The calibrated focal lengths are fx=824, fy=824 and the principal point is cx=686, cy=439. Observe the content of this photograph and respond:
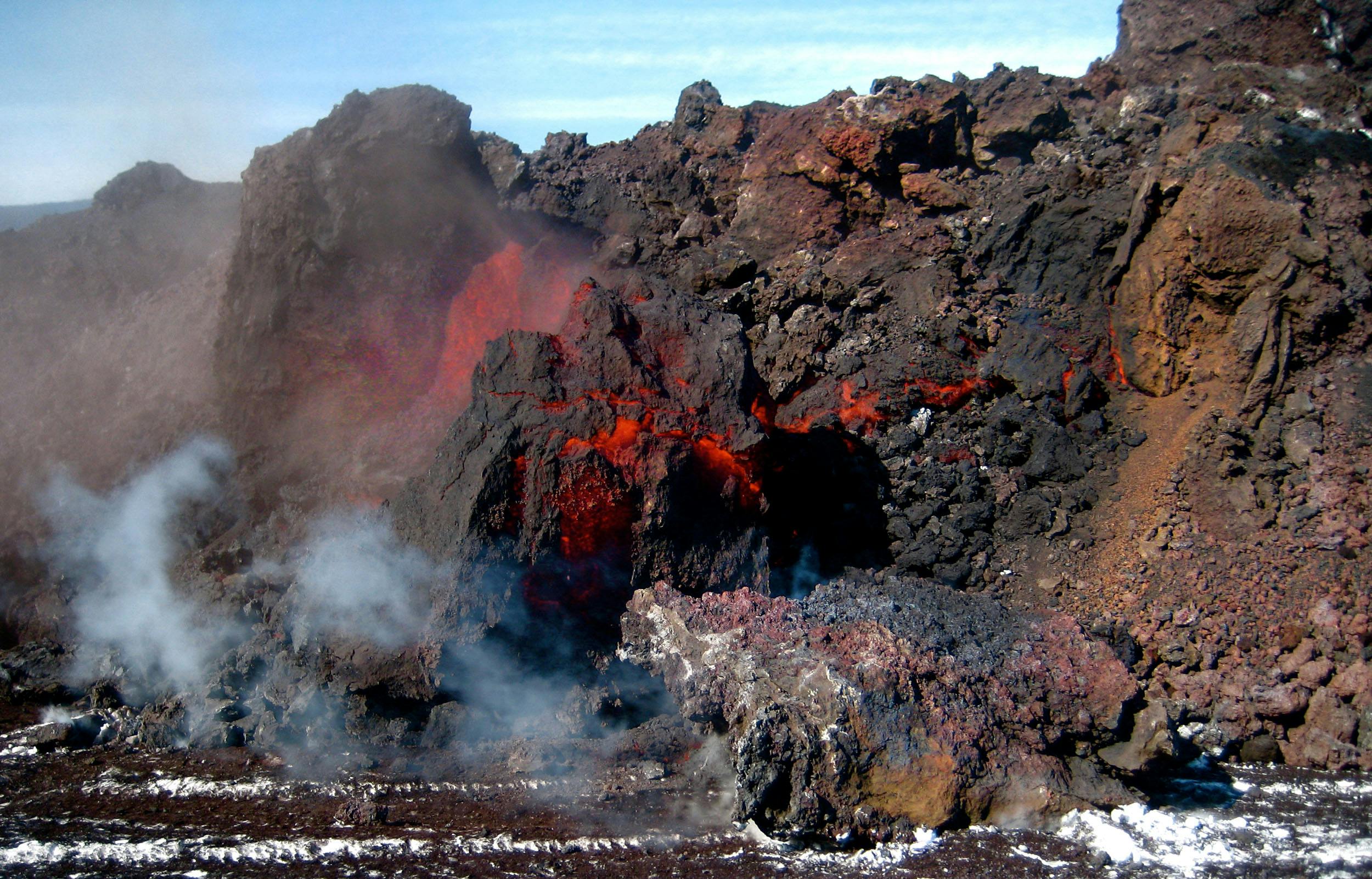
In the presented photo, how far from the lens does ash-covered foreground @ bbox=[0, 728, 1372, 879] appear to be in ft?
13.6

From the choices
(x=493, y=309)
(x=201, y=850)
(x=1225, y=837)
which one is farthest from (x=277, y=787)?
Result: (x=1225, y=837)

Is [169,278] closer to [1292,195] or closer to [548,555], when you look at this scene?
[548,555]

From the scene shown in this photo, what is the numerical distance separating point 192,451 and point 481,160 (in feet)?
13.9

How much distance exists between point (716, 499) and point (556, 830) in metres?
2.26

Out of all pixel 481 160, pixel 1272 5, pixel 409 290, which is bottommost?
pixel 409 290

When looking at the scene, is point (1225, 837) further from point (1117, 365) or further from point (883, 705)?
point (1117, 365)

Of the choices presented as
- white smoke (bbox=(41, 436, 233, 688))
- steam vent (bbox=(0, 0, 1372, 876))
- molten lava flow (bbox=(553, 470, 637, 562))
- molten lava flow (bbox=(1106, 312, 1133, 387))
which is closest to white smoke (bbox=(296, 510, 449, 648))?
steam vent (bbox=(0, 0, 1372, 876))

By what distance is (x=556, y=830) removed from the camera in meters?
4.66

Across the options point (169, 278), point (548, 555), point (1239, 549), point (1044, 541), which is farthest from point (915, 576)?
point (169, 278)

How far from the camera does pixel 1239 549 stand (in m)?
5.82

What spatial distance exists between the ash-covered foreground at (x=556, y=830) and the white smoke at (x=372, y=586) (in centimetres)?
92

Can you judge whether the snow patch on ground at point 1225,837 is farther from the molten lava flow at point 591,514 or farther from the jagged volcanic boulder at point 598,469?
the molten lava flow at point 591,514

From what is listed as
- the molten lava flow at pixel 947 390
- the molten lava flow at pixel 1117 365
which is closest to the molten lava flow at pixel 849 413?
the molten lava flow at pixel 947 390

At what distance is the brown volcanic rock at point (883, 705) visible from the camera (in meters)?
4.28
